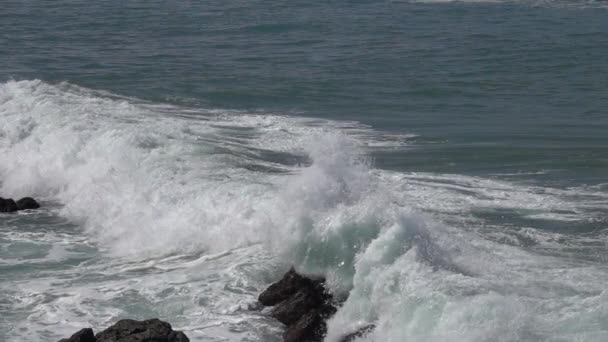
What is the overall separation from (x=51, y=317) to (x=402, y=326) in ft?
15.3

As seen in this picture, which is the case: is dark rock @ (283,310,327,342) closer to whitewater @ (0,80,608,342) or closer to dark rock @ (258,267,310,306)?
whitewater @ (0,80,608,342)

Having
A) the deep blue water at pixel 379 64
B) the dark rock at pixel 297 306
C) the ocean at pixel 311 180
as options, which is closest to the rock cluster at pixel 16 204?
the ocean at pixel 311 180

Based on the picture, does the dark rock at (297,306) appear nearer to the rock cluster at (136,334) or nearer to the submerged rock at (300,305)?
the submerged rock at (300,305)

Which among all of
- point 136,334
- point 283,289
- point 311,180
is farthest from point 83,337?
point 311,180

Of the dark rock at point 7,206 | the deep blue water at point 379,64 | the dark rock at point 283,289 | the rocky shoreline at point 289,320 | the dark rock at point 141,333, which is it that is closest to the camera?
the dark rock at point 141,333

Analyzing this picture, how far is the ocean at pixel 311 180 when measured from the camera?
520 inches

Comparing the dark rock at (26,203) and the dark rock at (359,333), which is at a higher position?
the dark rock at (359,333)

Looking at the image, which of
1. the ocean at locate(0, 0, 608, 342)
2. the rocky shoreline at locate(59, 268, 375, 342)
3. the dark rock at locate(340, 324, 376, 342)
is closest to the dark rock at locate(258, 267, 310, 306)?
the rocky shoreline at locate(59, 268, 375, 342)

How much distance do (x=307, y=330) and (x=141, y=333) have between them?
7.13 feet

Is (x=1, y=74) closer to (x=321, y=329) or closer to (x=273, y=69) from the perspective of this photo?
(x=273, y=69)

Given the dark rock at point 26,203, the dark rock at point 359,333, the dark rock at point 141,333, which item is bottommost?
the dark rock at point 26,203

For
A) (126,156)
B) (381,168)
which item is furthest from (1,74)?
(381,168)

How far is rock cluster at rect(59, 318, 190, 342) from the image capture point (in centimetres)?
1111

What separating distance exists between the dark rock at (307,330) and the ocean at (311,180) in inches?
5.4
